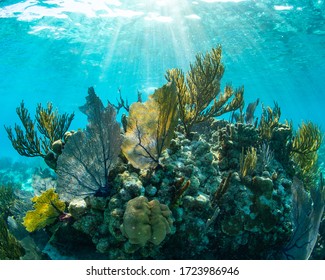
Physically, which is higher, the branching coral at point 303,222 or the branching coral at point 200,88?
the branching coral at point 200,88

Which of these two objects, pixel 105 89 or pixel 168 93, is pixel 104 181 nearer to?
pixel 168 93

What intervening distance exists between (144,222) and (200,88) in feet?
11.7

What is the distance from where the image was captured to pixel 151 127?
14.1 ft

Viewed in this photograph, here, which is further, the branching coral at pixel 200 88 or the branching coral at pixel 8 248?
the branching coral at pixel 200 88

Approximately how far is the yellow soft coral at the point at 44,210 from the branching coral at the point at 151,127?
4.85 ft

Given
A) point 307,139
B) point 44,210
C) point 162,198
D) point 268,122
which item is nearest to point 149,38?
point 268,122

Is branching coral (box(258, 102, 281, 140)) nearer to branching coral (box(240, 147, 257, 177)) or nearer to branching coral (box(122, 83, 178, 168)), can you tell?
branching coral (box(240, 147, 257, 177))

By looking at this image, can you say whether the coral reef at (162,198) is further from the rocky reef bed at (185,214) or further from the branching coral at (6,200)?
the branching coral at (6,200)

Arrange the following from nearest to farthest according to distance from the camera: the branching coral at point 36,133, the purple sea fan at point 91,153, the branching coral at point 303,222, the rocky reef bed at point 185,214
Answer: the rocky reef bed at point 185,214
the purple sea fan at point 91,153
the branching coral at point 303,222
the branching coral at point 36,133

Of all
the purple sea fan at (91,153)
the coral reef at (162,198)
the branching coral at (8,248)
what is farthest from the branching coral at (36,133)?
the purple sea fan at (91,153)

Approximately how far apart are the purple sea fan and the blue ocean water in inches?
392

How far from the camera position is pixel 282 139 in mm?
6438

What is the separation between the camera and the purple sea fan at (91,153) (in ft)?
14.0

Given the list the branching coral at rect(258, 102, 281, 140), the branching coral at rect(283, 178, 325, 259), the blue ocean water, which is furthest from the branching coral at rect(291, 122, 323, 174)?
the blue ocean water
